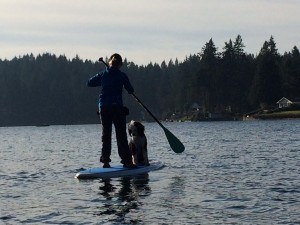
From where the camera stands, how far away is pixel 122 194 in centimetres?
1525

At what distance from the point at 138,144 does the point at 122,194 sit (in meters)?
5.48

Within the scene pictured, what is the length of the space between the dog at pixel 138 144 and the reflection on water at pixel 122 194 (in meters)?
1.47

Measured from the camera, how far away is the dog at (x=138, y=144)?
20.6 metres

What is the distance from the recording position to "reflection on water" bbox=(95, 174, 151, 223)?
12719mm

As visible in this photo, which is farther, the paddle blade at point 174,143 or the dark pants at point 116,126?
the paddle blade at point 174,143

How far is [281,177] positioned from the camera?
1842cm

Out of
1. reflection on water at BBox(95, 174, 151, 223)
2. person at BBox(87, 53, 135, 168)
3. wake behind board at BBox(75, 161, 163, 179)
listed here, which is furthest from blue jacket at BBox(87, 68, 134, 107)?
reflection on water at BBox(95, 174, 151, 223)

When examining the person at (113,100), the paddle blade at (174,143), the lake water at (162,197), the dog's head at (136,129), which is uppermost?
the person at (113,100)

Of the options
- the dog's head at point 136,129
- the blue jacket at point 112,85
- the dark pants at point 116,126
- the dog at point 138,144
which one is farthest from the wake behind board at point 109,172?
the blue jacket at point 112,85

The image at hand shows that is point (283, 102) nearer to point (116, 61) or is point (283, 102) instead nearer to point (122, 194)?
point (116, 61)

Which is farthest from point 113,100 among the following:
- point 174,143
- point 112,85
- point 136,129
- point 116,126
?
point 174,143

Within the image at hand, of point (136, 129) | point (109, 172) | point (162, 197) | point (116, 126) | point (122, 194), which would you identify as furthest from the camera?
point (136, 129)

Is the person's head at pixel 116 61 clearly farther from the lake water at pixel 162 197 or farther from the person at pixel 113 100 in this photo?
the lake water at pixel 162 197

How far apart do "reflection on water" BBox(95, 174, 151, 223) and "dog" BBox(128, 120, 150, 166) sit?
147cm
